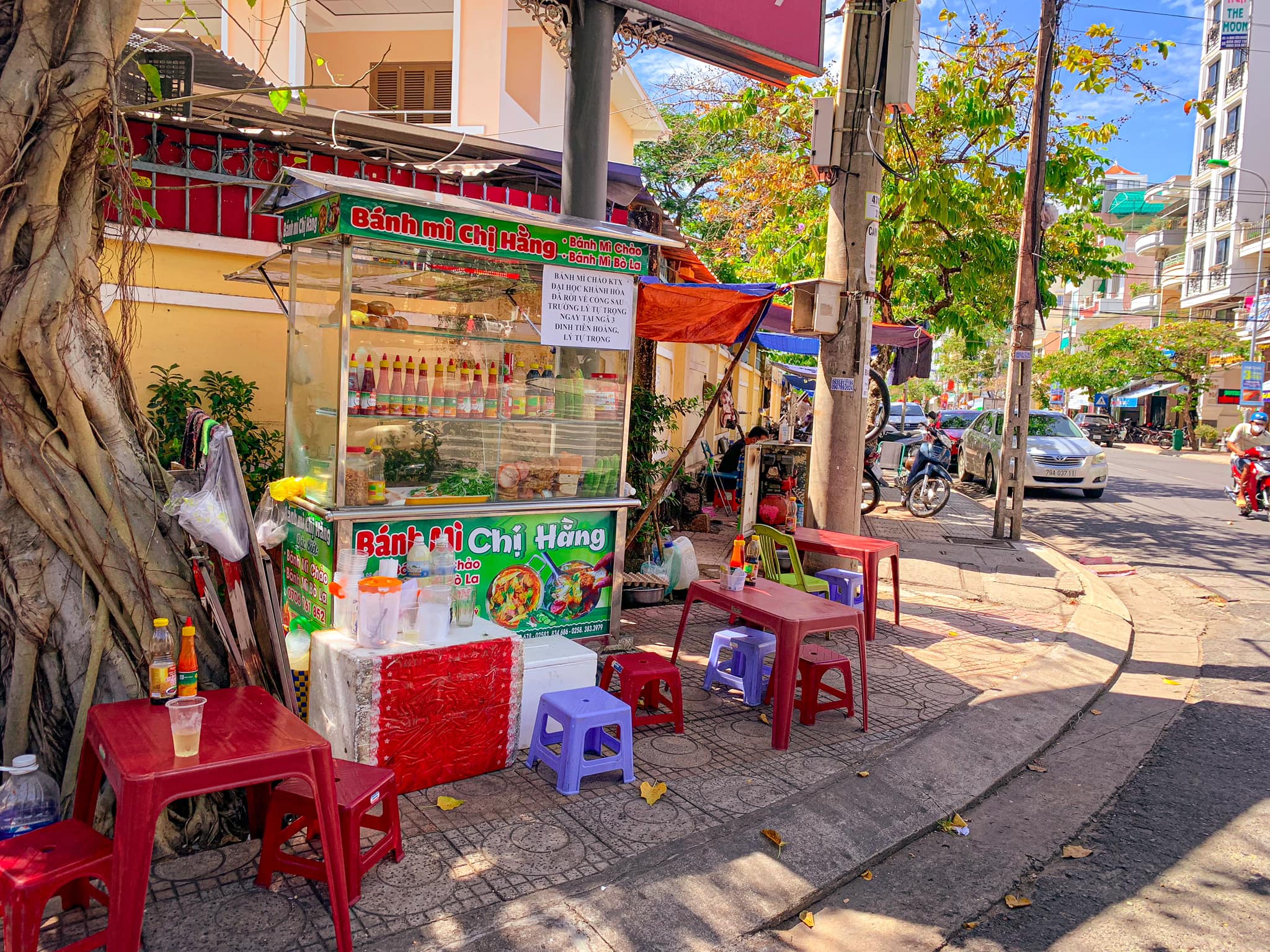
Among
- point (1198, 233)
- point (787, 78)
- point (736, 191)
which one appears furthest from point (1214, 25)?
point (787, 78)

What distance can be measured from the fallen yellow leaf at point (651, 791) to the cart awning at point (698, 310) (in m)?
3.38

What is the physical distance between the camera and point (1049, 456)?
56.4 ft

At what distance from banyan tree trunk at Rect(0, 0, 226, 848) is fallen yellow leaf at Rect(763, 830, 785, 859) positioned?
220 centimetres

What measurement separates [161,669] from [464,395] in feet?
9.25

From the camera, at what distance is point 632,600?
7.47 meters

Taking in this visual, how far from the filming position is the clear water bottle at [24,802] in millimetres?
2855

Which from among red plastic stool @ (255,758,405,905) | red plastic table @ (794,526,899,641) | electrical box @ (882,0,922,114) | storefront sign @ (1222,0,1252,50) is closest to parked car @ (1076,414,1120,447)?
storefront sign @ (1222,0,1252,50)

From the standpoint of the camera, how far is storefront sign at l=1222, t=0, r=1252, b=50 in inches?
1570

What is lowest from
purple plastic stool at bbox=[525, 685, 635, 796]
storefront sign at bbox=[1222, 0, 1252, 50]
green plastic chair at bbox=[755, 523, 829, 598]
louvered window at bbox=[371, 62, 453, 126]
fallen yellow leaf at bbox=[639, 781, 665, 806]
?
fallen yellow leaf at bbox=[639, 781, 665, 806]

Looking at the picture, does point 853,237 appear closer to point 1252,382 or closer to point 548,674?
point 548,674

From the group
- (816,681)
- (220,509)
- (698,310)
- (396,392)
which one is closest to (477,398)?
(396,392)

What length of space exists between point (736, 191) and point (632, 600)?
978 centimetres

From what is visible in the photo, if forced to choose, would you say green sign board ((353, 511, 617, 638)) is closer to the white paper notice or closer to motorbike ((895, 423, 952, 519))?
the white paper notice

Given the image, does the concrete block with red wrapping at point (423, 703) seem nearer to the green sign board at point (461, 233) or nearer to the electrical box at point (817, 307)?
the green sign board at point (461, 233)
